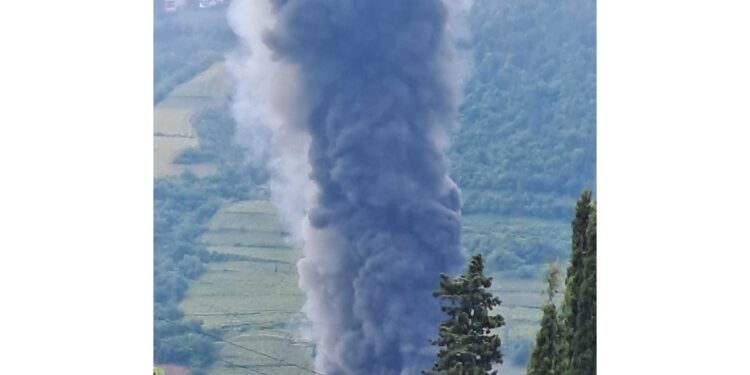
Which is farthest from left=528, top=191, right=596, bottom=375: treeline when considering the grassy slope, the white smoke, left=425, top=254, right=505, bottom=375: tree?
the white smoke

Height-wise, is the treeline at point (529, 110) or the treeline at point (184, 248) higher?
the treeline at point (529, 110)

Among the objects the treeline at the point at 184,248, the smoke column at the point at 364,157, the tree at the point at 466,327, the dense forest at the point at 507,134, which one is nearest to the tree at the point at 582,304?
the dense forest at the point at 507,134

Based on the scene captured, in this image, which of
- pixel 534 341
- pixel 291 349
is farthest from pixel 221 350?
pixel 534 341

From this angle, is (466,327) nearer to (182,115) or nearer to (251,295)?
(251,295)

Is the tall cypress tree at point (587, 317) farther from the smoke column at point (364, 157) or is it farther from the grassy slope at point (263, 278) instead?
the smoke column at point (364, 157)

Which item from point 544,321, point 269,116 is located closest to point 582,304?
point 544,321

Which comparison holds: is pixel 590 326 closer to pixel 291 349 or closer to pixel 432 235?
pixel 432 235

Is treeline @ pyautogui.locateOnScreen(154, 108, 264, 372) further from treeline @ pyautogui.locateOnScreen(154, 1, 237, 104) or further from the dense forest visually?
treeline @ pyautogui.locateOnScreen(154, 1, 237, 104)
